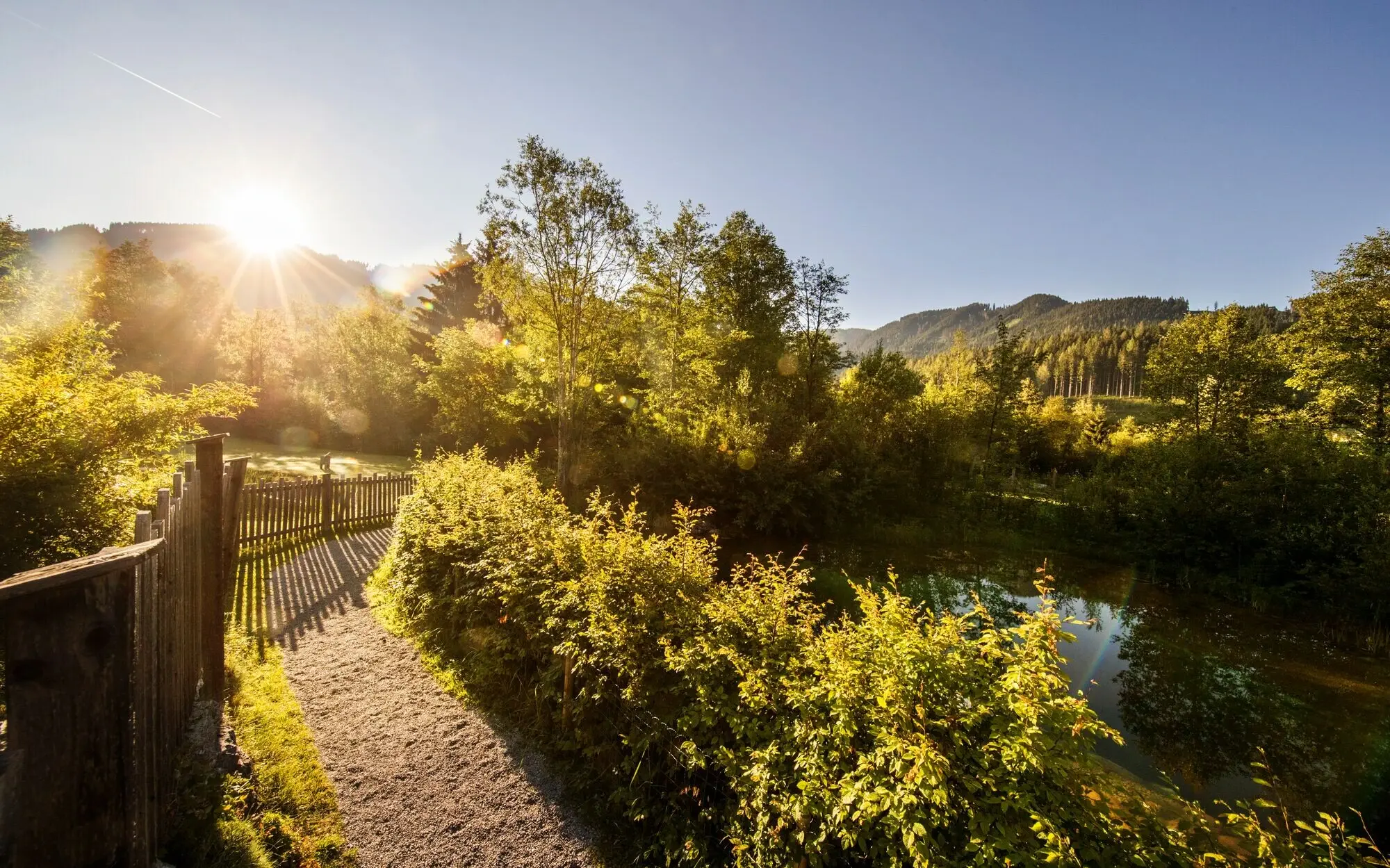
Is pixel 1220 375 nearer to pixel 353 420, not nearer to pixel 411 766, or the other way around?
pixel 411 766

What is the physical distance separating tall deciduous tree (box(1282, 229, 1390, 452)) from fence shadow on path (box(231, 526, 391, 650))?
28.9 metres

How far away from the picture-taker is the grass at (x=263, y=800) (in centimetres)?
327

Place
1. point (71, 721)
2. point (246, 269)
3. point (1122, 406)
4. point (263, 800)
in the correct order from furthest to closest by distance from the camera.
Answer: point (246, 269), point (1122, 406), point (263, 800), point (71, 721)

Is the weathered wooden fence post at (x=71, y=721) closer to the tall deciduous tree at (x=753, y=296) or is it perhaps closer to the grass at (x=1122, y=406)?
the tall deciduous tree at (x=753, y=296)

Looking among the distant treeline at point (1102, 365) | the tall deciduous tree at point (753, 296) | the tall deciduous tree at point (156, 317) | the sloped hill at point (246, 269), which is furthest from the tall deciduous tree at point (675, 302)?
the distant treeline at point (1102, 365)

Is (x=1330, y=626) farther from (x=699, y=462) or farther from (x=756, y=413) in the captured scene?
(x=699, y=462)

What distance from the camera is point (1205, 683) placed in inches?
376

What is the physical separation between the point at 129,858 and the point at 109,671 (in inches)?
32.1

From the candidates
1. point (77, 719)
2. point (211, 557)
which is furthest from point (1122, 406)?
point (77, 719)

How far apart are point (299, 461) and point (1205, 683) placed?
3061cm

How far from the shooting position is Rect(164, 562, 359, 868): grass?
327cm

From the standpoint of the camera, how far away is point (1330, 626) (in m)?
12.4

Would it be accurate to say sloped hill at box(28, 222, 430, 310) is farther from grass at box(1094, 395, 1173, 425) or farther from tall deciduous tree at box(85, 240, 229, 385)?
grass at box(1094, 395, 1173, 425)

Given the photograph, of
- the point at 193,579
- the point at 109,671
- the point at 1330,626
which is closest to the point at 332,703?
the point at 193,579
